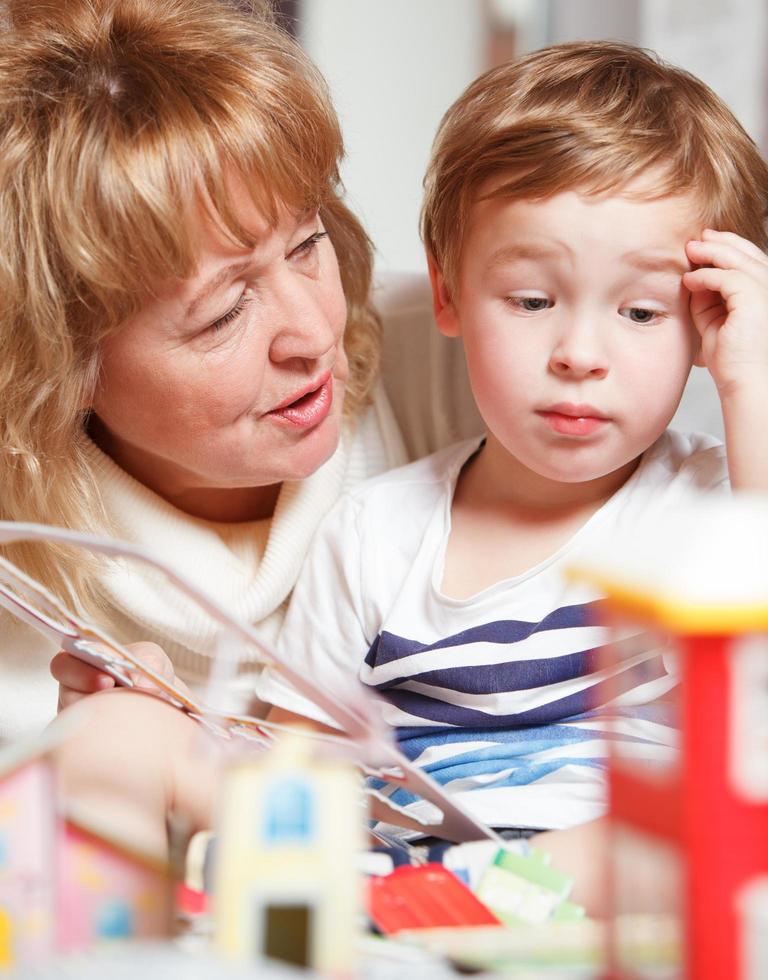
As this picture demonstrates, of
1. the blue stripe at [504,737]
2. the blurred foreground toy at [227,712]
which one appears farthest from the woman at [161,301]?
the blue stripe at [504,737]

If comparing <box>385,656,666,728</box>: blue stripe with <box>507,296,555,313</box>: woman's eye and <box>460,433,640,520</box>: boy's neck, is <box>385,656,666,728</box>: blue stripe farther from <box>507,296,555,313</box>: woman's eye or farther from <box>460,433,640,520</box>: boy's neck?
<box>507,296,555,313</box>: woman's eye

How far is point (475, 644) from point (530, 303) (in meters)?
0.28

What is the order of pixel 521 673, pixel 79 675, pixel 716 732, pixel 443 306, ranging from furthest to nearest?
pixel 443 306
pixel 521 673
pixel 79 675
pixel 716 732

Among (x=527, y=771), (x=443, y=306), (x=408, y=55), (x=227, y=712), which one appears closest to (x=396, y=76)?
(x=408, y=55)

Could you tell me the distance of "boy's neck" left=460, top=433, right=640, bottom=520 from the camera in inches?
42.4

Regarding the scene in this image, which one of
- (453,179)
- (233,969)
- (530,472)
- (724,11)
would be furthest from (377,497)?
(724,11)

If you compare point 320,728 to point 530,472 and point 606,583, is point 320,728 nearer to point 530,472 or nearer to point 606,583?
point 530,472

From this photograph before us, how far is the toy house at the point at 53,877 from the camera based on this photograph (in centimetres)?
48

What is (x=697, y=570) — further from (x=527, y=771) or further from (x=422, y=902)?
(x=527, y=771)

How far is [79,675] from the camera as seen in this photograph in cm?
89

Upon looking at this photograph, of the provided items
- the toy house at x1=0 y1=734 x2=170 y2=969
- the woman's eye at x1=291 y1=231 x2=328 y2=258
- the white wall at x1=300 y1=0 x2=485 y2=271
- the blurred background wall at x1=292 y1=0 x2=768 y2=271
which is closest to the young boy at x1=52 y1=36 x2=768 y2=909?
the woman's eye at x1=291 y1=231 x2=328 y2=258

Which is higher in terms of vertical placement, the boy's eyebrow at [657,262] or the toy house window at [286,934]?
the boy's eyebrow at [657,262]

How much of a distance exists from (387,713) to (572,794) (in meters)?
0.20

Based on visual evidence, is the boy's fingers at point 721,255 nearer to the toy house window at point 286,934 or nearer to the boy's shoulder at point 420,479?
the boy's shoulder at point 420,479
